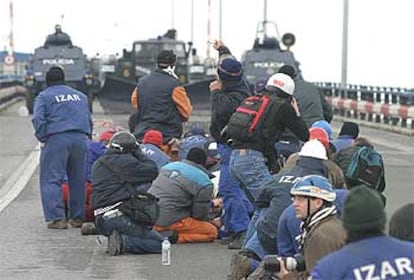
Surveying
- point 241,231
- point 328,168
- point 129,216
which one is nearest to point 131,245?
point 129,216

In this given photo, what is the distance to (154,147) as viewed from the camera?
45.2ft

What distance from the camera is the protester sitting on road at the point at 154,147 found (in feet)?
44.5

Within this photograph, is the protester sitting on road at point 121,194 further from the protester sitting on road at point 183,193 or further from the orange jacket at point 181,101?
the orange jacket at point 181,101

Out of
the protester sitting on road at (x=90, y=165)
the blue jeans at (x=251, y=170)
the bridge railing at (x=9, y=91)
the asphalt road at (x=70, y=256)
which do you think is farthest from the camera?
the bridge railing at (x=9, y=91)

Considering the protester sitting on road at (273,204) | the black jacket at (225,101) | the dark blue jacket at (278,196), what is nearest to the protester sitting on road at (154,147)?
the black jacket at (225,101)

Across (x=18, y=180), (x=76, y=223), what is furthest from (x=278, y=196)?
(x=18, y=180)

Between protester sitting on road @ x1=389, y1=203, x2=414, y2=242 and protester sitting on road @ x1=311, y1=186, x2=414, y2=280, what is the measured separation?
0.64 metres

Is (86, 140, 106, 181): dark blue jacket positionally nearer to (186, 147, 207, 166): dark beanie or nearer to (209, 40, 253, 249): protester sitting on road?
(186, 147, 207, 166): dark beanie

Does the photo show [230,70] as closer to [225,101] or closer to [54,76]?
[225,101]

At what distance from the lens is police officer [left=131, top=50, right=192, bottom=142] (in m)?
13.9

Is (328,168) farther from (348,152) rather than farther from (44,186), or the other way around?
(44,186)

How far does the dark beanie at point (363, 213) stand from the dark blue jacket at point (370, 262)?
0.21 ft

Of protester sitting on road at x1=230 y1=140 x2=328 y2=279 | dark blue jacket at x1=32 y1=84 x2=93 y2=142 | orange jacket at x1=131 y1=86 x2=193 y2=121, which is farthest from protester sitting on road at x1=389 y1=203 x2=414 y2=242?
dark blue jacket at x1=32 y1=84 x2=93 y2=142

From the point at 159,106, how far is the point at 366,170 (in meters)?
3.75
